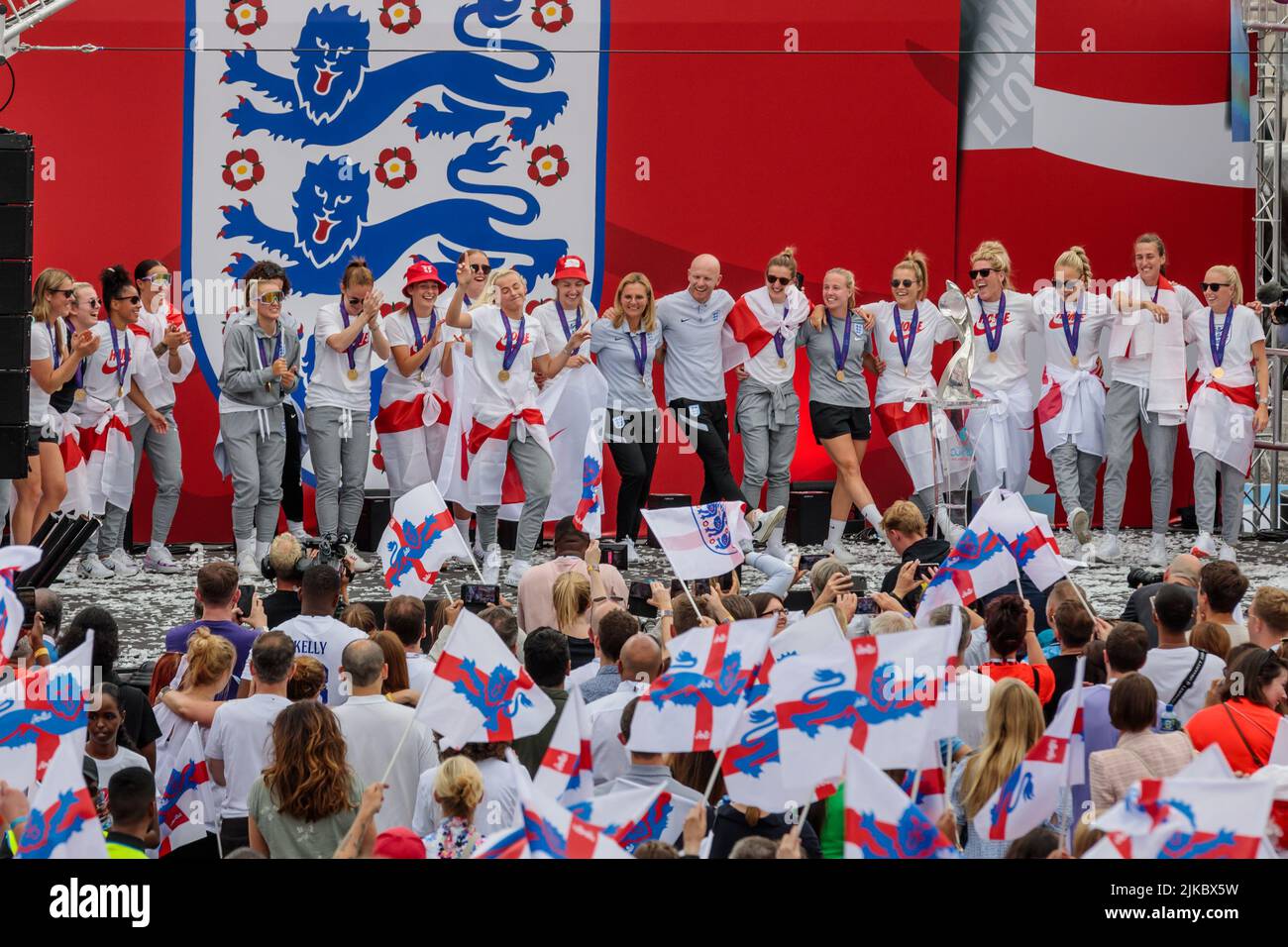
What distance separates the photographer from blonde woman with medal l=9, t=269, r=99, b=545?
10320mm

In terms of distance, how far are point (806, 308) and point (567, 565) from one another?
13.5ft

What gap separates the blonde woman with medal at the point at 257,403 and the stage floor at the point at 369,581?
45 cm

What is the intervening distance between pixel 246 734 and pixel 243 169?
7.06m

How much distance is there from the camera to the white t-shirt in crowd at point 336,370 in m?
11.0

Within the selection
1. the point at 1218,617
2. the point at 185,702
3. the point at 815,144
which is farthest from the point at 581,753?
the point at 815,144

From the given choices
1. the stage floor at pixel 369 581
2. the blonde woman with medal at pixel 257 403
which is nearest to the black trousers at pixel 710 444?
the stage floor at pixel 369 581

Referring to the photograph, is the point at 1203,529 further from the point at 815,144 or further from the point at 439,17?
the point at 439,17

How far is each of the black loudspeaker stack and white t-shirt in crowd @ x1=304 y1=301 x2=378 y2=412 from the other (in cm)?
271

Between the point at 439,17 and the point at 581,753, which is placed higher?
the point at 439,17

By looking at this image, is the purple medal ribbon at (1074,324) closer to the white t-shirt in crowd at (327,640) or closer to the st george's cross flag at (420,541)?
the st george's cross flag at (420,541)

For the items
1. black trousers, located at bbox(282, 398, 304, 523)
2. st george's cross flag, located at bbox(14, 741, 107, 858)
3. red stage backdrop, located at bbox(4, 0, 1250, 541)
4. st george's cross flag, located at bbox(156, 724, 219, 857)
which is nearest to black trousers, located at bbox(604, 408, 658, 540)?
red stage backdrop, located at bbox(4, 0, 1250, 541)

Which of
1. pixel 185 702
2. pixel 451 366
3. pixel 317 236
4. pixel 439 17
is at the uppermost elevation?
pixel 439 17

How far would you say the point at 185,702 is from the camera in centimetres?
589

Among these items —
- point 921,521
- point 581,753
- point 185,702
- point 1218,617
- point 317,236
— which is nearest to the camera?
point 581,753
